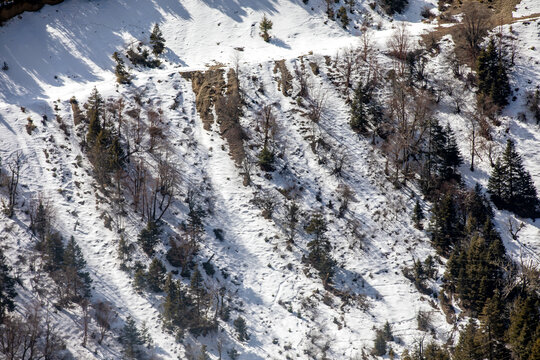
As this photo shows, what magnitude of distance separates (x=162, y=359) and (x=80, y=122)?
3022 cm

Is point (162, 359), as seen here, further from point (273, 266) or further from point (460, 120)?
point (460, 120)

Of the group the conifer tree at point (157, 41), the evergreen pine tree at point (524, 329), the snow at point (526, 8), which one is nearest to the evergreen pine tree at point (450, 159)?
the evergreen pine tree at point (524, 329)

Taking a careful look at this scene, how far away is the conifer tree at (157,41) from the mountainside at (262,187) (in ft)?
1.26

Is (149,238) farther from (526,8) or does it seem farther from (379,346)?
(526,8)

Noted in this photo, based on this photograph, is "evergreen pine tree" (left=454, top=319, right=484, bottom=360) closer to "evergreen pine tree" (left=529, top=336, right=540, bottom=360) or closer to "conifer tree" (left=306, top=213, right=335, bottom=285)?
"evergreen pine tree" (left=529, top=336, right=540, bottom=360)

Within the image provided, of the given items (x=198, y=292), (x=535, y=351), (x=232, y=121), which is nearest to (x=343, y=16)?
(x=232, y=121)

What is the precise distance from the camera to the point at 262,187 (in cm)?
5875

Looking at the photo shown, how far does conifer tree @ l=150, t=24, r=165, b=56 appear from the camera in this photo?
7325cm

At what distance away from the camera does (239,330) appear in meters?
48.4

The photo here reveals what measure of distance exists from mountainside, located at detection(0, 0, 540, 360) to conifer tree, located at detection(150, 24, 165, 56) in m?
0.38

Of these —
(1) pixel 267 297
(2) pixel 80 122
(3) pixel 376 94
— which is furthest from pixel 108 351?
(3) pixel 376 94

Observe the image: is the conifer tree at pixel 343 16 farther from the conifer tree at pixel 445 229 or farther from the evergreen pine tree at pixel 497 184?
the conifer tree at pixel 445 229

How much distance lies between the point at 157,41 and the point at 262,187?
1158 inches

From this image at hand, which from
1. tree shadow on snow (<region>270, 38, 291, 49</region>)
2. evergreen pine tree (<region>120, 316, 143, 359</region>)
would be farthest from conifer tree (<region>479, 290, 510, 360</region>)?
tree shadow on snow (<region>270, 38, 291, 49</region>)
